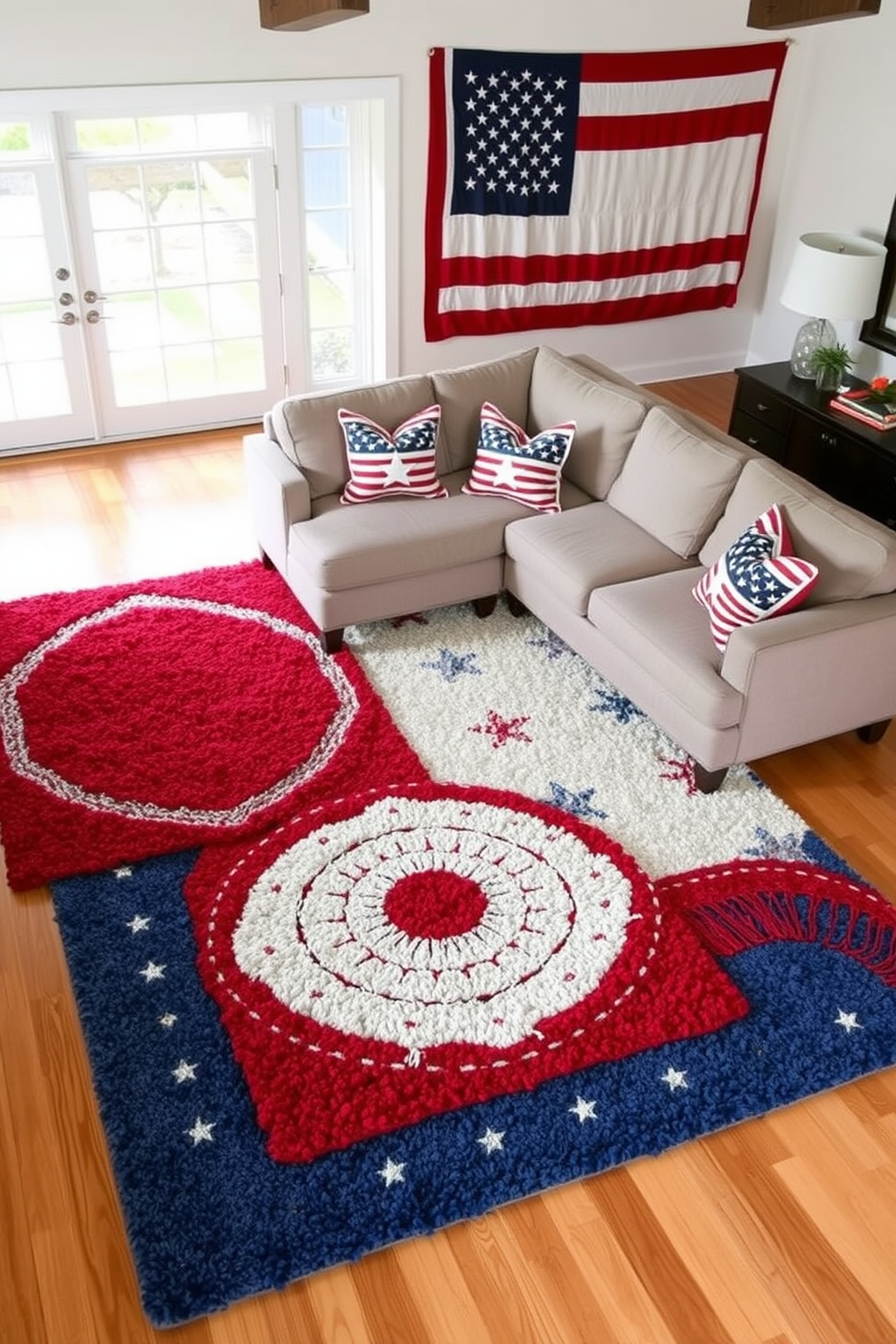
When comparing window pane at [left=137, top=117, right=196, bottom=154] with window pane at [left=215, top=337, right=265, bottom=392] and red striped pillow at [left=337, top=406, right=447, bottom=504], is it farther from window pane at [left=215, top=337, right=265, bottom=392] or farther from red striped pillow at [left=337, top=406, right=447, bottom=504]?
red striped pillow at [left=337, top=406, right=447, bottom=504]

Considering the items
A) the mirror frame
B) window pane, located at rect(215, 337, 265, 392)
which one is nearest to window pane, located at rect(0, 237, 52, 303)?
window pane, located at rect(215, 337, 265, 392)

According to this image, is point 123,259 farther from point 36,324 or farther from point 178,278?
point 36,324

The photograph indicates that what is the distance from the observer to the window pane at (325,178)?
6.34m

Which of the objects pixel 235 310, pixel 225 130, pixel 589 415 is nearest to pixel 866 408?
pixel 589 415

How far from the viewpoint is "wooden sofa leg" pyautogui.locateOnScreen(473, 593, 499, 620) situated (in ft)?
16.5

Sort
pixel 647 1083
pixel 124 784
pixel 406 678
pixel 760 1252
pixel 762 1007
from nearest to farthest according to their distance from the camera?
pixel 760 1252
pixel 647 1083
pixel 762 1007
pixel 124 784
pixel 406 678

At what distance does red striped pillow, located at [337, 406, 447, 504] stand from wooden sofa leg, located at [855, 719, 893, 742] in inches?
75.0

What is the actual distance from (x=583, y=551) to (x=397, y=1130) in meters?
2.35

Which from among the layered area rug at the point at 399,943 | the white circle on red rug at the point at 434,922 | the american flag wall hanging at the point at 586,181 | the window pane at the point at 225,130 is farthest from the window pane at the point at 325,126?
the white circle on red rug at the point at 434,922

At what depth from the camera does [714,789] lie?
13.5 ft

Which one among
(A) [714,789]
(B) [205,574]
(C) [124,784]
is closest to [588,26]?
(B) [205,574]

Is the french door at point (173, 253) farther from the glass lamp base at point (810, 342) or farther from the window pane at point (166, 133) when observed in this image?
the glass lamp base at point (810, 342)

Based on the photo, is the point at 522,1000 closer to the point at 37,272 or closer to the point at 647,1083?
the point at 647,1083

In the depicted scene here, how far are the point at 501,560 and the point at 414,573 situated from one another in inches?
15.7
